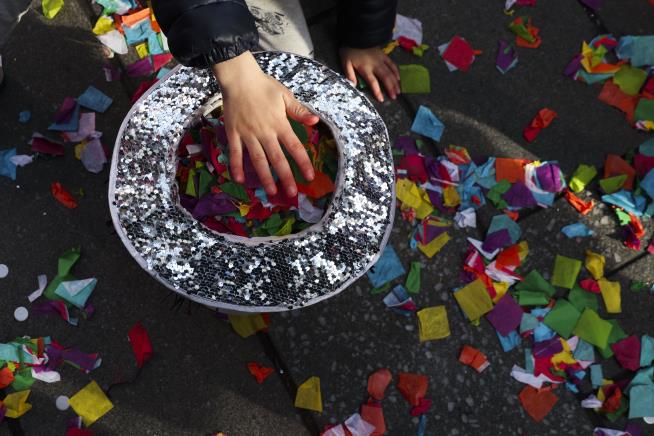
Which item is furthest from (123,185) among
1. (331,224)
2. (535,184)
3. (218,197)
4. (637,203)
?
(637,203)

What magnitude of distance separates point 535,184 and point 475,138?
193 mm

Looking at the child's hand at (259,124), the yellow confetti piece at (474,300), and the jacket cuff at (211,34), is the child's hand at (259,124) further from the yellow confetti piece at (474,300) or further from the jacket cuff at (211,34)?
the yellow confetti piece at (474,300)

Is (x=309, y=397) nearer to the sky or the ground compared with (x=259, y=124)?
→ nearer to the ground

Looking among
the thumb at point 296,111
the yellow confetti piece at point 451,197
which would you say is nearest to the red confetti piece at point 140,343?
the thumb at point 296,111

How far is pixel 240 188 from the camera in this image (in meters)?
1.23

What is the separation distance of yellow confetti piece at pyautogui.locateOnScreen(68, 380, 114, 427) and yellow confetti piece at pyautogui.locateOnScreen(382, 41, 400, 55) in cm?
110

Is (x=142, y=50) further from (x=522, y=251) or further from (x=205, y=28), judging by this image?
(x=522, y=251)

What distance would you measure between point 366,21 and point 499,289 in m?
0.72

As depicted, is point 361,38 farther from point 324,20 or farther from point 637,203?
point 637,203

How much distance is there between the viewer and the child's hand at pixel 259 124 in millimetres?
1130

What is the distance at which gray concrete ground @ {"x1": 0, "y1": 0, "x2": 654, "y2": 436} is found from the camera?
57.0 inches

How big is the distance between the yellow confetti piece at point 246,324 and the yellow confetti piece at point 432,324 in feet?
1.24

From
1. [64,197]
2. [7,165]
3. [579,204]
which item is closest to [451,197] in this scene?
[579,204]

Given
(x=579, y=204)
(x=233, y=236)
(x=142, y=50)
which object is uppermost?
(x=142, y=50)
